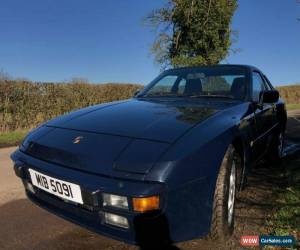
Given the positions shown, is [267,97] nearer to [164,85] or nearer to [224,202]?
[164,85]

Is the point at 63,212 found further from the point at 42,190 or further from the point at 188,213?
the point at 188,213

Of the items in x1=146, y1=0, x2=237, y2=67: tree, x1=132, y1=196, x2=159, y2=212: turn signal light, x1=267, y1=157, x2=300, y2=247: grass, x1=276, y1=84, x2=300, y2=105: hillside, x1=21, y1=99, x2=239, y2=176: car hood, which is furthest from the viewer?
x1=276, y1=84, x2=300, y2=105: hillside

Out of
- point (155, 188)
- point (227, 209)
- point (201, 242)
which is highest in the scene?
point (155, 188)

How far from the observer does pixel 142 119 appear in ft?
9.75

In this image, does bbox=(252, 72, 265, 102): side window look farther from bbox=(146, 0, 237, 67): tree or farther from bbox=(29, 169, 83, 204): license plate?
bbox=(146, 0, 237, 67): tree

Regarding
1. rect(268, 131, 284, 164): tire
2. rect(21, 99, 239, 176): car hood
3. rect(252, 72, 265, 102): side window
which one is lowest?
rect(268, 131, 284, 164): tire

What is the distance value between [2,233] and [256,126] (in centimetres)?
263

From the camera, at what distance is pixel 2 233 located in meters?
3.14


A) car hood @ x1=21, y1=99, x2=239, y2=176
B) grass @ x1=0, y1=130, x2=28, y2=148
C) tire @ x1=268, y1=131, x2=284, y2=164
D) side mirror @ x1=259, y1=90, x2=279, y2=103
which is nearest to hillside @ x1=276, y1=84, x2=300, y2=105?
grass @ x1=0, y1=130, x2=28, y2=148

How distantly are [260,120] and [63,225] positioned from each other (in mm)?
2321

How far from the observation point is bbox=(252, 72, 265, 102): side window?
4082mm

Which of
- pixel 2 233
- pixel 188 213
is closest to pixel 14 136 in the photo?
pixel 2 233

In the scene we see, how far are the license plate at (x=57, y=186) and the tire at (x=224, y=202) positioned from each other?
0.98 meters

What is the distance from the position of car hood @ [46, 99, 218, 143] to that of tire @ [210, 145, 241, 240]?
15.4 inches
